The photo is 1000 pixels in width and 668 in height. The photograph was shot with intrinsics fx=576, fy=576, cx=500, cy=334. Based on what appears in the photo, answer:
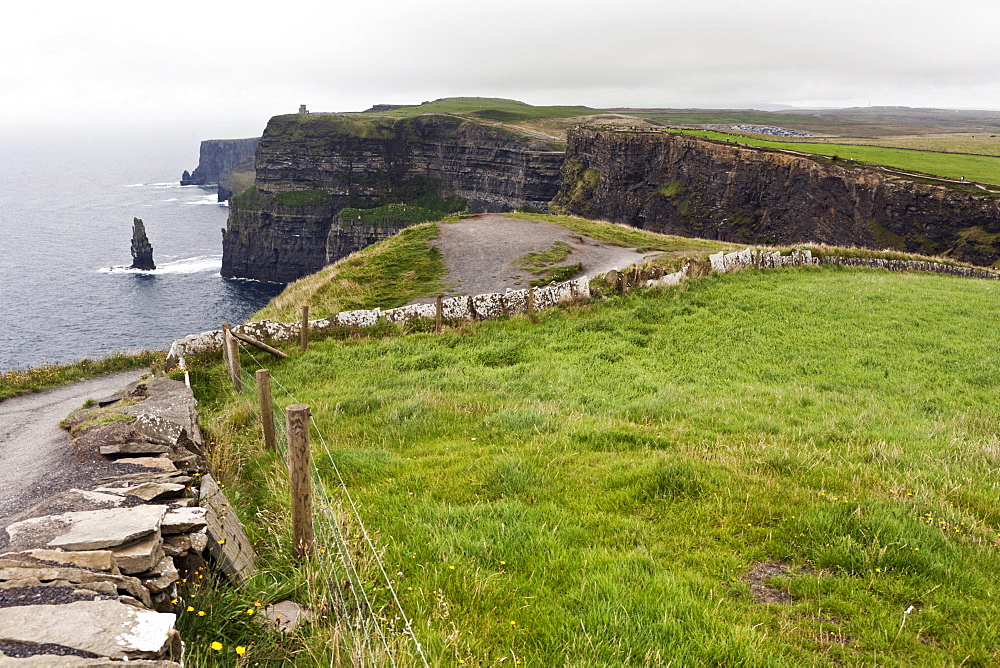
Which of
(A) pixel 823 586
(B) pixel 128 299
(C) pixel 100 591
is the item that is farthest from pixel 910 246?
(B) pixel 128 299

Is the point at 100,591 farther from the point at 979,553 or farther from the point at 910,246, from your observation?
the point at 910,246

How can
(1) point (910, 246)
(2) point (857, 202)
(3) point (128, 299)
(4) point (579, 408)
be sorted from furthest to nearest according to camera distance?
(3) point (128, 299), (2) point (857, 202), (1) point (910, 246), (4) point (579, 408)

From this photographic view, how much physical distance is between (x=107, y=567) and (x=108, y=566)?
0.5 inches

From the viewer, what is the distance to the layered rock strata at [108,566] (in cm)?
399

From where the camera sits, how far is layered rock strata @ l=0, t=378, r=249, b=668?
3.99 m

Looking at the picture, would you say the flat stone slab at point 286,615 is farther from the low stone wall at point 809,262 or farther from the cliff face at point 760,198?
the cliff face at point 760,198

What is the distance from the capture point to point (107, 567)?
4914mm

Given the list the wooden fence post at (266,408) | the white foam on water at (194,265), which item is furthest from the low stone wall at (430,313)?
the white foam on water at (194,265)

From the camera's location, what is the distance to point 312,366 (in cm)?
1683

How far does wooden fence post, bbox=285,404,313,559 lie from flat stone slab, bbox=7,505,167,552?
1.29 meters

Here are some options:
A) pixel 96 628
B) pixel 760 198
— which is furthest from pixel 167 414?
pixel 760 198

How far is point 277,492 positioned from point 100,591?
3.25m

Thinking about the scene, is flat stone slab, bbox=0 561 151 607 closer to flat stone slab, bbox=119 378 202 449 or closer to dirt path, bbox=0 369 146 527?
dirt path, bbox=0 369 146 527

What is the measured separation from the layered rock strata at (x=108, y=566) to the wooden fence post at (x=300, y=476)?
35.1 inches
